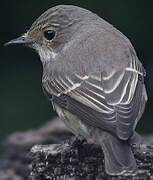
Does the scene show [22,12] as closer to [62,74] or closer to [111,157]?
[62,74]

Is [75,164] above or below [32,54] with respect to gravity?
below

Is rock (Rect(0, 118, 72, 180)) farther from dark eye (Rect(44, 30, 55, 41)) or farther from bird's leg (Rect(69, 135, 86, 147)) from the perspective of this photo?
bird's leg (Rect(69, 135, 86, 147))

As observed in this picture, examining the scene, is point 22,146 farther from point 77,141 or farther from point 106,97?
point 106,97

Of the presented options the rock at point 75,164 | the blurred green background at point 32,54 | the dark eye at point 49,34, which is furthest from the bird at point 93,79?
the blurred green background at point 32,54

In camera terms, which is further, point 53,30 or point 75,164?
point 53,30

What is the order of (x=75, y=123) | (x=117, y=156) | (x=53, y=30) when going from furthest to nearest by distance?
1. (x=53, y=30)
2. (x=75, y=123)
3. (x=117, y=156)

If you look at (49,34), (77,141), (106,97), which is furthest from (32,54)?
(106,97)
